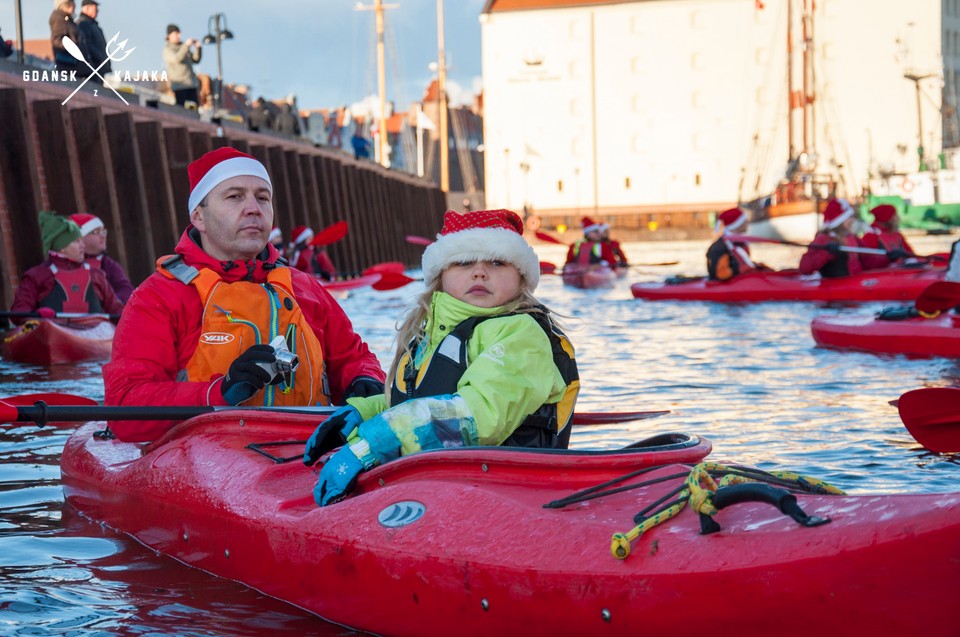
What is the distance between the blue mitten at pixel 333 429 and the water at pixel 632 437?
462mm

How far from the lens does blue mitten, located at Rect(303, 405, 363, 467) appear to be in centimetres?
377

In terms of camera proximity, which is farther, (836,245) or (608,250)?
(608,250)

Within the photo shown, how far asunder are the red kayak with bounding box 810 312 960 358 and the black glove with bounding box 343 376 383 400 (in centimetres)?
642

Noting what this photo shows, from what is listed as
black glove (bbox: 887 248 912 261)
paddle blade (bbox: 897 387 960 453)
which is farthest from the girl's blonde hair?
black glove (bbox: 887 248 912 261)

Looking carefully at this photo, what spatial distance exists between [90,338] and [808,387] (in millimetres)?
5211

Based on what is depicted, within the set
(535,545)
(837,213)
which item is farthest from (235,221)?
(837,213)

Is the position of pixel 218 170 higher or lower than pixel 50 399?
higher

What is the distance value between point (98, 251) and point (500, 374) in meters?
7.66

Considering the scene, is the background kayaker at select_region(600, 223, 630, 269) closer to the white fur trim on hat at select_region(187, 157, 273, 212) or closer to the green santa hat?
the green santa hat

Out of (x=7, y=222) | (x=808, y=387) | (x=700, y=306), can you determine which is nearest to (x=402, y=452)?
(x=808, y=387)

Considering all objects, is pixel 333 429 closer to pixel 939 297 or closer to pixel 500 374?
pixel 500 374

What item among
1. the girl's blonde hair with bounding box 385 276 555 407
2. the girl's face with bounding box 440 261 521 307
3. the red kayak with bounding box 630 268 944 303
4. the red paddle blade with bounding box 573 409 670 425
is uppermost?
the girl's face with bounding box 440 261 521 307

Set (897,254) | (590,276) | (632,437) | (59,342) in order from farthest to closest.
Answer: (590,276) → (897,254) → (59,342) → (632,437)

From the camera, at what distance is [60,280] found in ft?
33.7
